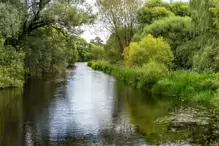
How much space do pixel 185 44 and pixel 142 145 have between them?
24.3m

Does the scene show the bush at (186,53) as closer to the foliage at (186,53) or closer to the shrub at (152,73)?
the foliage at (186,53)

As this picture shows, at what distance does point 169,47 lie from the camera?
3209 cm

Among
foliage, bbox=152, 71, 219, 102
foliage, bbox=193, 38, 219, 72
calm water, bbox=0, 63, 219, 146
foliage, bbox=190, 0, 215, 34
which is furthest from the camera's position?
foliage, bbox=193, 38, 219, 72

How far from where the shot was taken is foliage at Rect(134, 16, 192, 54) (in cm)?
3572

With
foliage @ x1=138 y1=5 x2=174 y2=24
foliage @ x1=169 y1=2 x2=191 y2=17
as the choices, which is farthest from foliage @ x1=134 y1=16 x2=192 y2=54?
foliage @ x1=169 y1=2 x2=191 y2=17

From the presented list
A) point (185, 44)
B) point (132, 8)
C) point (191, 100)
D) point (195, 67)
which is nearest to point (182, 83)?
point (191, 100)

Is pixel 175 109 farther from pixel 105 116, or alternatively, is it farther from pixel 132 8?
pixel 132 8

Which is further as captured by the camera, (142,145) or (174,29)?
(174,29)

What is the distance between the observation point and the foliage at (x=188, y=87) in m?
19.2

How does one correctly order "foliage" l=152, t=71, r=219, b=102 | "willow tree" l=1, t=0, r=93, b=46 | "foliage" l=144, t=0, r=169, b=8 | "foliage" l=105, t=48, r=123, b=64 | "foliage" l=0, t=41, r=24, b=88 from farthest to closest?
1. "foliage" l=105, t=48, r=123, b=64
2. "foliage" l=144, t=0, r=169, b=8
3. "willow tree" l=1, t=0, r=93, b=46
4. "foliage" l=0, t=41, r=24, b=88
5. "foliage" l=152, t=71, r=219, b=102

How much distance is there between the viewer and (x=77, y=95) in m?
23.8

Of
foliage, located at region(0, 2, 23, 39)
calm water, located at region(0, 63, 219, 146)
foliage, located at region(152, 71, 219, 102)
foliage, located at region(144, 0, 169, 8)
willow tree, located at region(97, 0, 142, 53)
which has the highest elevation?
foliage, located at region(144, 0, 169, 8)

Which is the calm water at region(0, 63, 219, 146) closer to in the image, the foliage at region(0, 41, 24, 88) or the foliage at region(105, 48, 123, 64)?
the foliage at region(0, 41, 24, 88)

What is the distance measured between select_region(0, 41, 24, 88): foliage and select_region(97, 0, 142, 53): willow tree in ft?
67.2
